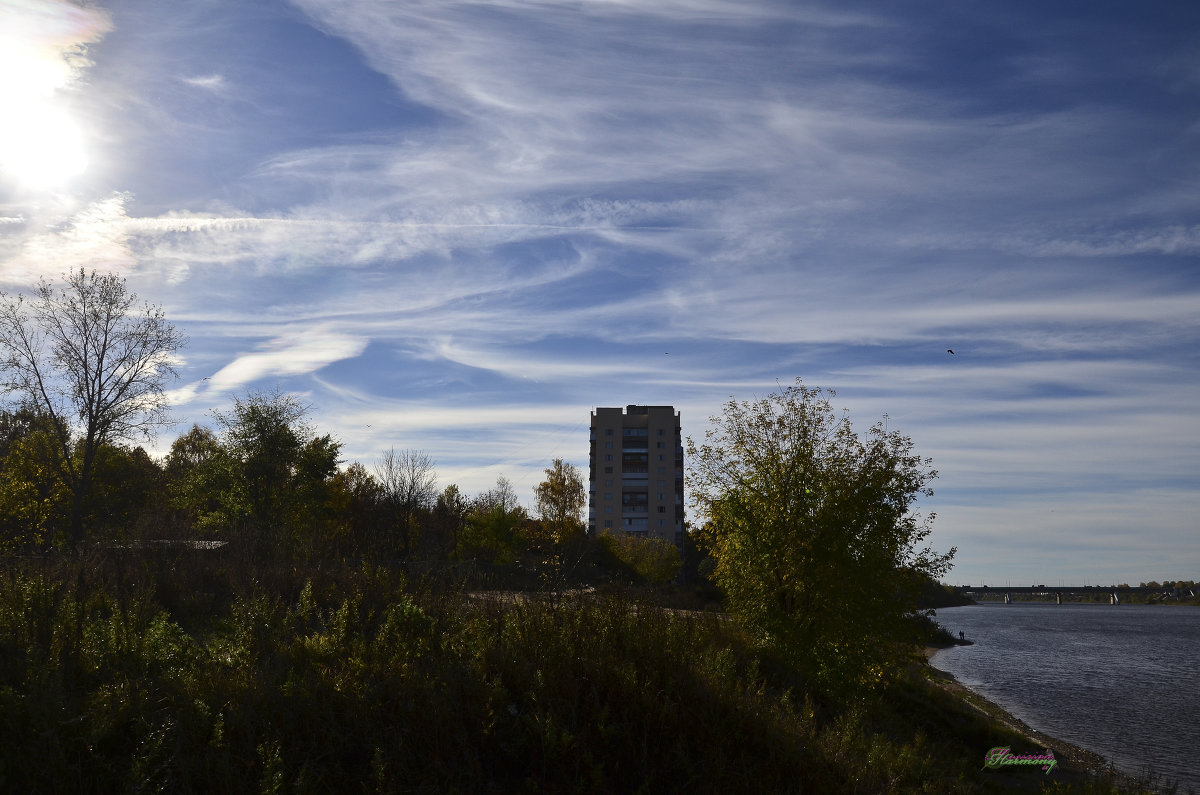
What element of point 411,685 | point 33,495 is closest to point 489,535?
point 33,495

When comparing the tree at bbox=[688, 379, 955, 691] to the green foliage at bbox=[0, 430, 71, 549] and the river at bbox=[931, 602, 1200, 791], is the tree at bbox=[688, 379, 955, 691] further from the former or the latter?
the green foliage at bbox=[0, 430, 71, 549]

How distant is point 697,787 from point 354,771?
13.2 feet

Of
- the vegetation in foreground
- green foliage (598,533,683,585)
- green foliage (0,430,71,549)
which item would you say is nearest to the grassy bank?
the vegetation in foreground

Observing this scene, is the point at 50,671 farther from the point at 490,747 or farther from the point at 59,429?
the point at 59,429

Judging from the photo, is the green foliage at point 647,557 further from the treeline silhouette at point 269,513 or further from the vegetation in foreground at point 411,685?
the vegetation in foreground at point 411,685

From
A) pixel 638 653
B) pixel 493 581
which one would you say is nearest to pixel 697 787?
pixel 638 653

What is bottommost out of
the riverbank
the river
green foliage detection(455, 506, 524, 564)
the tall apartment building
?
the river

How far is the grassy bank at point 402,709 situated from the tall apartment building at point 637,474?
91.0 m

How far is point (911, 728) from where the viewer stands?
26828 millimetres

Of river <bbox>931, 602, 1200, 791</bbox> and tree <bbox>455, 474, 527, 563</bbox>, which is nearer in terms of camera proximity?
river <bbox>931, 602, 1200, 791</bbox>

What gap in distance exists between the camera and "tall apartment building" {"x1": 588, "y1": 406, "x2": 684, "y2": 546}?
104 meters

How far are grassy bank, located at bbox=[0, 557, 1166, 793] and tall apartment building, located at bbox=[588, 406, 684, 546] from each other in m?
91.0

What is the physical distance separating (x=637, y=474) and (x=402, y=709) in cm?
9576

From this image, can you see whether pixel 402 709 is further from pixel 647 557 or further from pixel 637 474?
pixel 637 474
